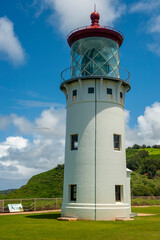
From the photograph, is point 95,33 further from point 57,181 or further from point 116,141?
point 57,181

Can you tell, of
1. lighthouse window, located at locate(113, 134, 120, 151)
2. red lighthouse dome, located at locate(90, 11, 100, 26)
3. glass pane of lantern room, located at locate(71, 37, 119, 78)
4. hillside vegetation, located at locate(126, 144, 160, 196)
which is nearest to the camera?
glass pane of lantern room, located at locate(71, 37, 119, 78)

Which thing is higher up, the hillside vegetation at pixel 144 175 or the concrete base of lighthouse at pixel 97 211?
the hillside vegetation at pixel 144 175

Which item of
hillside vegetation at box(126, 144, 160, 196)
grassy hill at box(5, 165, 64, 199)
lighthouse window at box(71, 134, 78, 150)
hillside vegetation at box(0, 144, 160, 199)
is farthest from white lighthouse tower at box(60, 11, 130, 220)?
grassy hill at box(5, 165, 64, 199)

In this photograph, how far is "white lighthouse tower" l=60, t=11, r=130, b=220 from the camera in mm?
17391

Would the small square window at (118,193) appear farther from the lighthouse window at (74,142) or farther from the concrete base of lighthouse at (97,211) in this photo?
the lighthouse window at (74,142)

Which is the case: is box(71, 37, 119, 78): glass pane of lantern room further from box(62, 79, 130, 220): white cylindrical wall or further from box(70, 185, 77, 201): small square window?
box(70, 185, 77, 201): small square window

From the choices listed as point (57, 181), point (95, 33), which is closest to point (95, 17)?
point (95, 33)

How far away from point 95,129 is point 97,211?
17.3ft

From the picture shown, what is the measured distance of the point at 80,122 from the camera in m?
18.8

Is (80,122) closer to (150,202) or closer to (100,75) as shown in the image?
(100,75)

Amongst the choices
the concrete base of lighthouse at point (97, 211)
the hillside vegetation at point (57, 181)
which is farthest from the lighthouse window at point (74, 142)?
the hillside vegetation at point (57, 181)

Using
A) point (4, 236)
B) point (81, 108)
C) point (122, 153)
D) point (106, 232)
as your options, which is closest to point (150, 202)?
point (122, 153)

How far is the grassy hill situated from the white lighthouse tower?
3631 cm

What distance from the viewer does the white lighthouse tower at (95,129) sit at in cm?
1739
